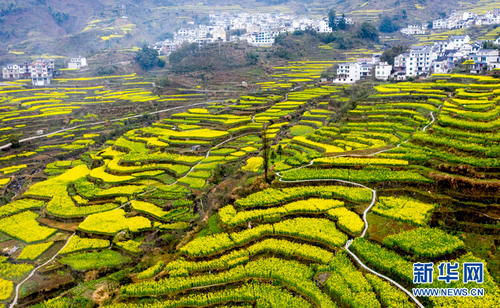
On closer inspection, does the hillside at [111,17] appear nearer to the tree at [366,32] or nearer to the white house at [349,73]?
the tree at [366,32]

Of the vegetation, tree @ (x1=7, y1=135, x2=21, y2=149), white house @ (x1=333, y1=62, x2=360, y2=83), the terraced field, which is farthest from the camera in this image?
white house @ (x1=333, y1=62, x2=360, y2=83)

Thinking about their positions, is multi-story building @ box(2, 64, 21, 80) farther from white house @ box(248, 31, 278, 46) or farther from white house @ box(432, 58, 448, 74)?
white house @ box(432, 58, 448, 74)

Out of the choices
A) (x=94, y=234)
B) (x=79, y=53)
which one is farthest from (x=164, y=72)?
(x=94, y=234)

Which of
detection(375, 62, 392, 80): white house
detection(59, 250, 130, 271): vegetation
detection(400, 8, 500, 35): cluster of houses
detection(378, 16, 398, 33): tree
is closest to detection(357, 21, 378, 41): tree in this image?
detection(378, 16, 398, 33): tree

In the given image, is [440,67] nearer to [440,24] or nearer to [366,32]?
[366,32]

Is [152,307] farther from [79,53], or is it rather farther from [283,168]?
[79,53]

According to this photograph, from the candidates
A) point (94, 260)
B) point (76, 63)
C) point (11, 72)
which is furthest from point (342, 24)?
point (94, 260)

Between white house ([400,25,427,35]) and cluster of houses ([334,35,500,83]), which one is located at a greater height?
white house ([400,25,427,35])
